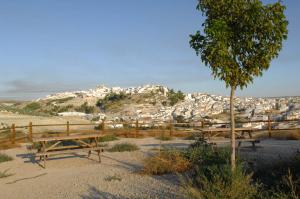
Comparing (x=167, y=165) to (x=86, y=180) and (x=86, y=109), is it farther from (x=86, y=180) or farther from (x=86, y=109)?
(x=86, y=109)

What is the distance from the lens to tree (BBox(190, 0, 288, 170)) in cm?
771

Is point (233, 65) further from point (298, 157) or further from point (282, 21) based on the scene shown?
point (298, 157)

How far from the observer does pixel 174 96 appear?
70.1m

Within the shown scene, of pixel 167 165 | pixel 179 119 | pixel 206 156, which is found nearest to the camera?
pixel 167 165

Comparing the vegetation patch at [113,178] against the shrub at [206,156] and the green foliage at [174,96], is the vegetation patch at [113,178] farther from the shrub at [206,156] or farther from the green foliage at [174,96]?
the green foliage at [174,96]

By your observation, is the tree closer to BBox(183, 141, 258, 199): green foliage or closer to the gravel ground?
BBox(183, 141, 258, 199): green foliage

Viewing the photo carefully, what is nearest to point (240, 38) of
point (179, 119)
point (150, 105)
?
point (179, 119)

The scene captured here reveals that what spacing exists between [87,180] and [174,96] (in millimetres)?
59836

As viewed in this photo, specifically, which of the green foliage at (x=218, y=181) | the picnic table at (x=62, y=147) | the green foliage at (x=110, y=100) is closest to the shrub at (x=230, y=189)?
the green foliage at (x=218, y=181)

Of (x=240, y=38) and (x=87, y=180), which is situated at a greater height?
(x=240, y=38)

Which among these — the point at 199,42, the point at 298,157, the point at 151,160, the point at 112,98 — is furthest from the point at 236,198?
the point at 112,98

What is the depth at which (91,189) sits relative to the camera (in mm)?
9438

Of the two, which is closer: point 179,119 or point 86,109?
point 179,119

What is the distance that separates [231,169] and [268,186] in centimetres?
73
